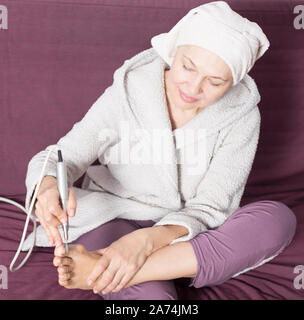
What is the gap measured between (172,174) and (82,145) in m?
0.22

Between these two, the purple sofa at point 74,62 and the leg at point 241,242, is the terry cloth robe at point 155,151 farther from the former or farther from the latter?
the purple sofa at point 74,62

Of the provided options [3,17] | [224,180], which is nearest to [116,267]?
[224,180]

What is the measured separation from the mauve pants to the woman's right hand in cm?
20

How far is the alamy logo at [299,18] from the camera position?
1.53 meters

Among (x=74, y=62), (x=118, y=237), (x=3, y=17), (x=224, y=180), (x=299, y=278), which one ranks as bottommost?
(x=299, y=278)

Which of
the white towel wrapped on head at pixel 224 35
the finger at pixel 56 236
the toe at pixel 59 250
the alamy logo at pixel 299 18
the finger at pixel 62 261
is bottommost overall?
the finger at pixel 62 261

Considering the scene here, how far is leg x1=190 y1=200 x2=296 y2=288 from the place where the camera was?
1085mm

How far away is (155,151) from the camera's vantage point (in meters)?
1.23

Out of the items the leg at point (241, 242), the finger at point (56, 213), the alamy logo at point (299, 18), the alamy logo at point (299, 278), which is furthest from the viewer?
the alamy logo at point (299, 18)

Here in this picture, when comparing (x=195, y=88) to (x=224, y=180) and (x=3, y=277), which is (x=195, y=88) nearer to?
(x=224, y=180)

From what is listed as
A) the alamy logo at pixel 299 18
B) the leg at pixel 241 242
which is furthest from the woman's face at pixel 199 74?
the alamy logo at pixel 299 18

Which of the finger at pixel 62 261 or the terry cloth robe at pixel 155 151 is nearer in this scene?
the finger at pixel 62 261

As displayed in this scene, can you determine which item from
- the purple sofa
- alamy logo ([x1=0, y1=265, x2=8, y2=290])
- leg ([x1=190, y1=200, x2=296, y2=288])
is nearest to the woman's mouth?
leg ([x1=190, y1=200, x2=296, y2=288])

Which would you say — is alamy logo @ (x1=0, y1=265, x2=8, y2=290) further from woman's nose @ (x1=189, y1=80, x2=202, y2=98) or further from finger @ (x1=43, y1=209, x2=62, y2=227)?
woman's nose @ (x1=189, y1=80, x2=202, y2=98)
